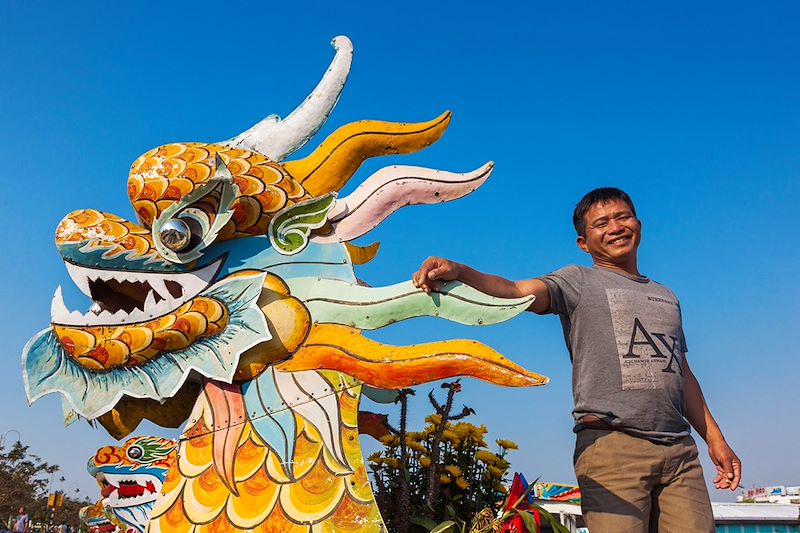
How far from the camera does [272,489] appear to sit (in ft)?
10.5

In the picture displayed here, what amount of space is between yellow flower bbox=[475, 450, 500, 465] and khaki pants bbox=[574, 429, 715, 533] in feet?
5.11

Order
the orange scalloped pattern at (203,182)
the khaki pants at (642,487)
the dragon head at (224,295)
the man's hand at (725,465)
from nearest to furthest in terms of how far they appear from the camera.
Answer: the khaki pants at (642,487) → the man's hand at (725,465) → the dragon head at (224,295) → the orange scalloped pattern at (203,182)

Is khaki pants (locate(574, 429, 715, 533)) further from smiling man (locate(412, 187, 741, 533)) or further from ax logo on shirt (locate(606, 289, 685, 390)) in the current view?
ax logo on shirt (locate(606, 289, 685, 390))

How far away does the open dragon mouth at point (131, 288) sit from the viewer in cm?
346

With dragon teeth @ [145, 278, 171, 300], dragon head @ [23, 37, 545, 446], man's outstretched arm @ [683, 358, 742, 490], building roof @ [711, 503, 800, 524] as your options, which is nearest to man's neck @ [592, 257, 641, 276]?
man's outstretched arm @ [683, 358, 742, 490]

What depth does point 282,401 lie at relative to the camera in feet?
11.1

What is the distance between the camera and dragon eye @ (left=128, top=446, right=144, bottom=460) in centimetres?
393

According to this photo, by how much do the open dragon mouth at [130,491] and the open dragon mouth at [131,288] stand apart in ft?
3.15

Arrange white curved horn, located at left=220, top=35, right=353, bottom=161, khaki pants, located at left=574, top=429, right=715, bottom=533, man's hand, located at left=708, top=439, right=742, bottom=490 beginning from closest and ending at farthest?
khaki pants, located at left=574, top=429, right=715, bottom=533 → man's hand, located at left=708, top=439, right=742, bottom=490 → white curved horn, located at left=220, top=35, right=353, bottom=161

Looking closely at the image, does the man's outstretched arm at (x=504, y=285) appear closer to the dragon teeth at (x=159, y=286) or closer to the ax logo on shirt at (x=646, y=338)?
the ax logo on shirt at (x=646, y=338)

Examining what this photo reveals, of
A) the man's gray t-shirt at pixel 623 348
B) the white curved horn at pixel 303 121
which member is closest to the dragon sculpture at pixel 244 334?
the white curved horn at pixel 303 121

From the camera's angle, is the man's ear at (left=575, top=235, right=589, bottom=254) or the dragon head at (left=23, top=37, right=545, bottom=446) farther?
the dragon head at (left=23, top=37, right=545, bottom=446)

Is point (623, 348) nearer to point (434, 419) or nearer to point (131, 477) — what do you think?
point (434, 419)

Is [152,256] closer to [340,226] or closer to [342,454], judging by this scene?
[340,226]
